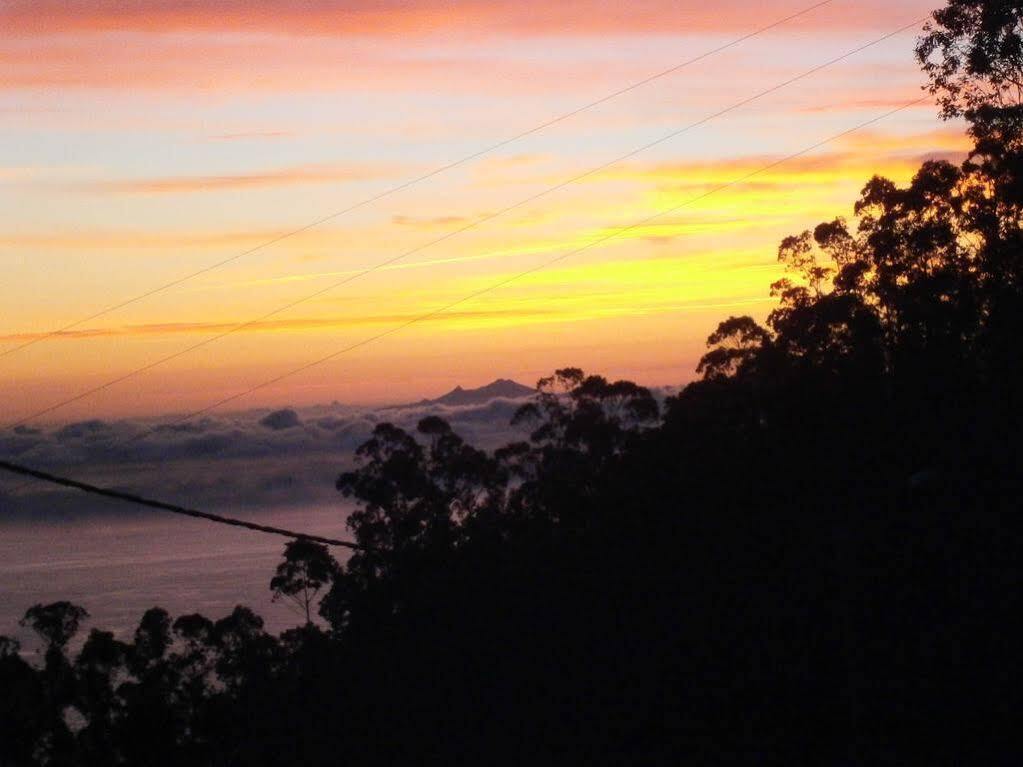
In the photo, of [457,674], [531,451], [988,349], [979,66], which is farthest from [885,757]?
[531,451]

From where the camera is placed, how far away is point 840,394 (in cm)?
→ 3653

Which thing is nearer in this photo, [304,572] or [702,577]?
[702,577]

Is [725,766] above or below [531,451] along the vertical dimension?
below

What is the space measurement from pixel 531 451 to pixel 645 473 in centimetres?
924

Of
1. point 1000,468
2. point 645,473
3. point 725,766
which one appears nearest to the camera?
point 725,766

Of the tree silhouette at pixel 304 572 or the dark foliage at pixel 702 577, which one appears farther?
the tree silhouette at pixel 304 572

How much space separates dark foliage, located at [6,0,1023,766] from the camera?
2175cm

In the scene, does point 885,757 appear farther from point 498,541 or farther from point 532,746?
point 498,541

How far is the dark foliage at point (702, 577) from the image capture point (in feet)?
71.4

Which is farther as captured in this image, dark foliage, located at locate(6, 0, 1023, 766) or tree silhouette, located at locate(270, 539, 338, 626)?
tree silhouette, located at locate(270, 539, 338, 626)

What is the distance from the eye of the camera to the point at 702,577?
2856 centimetres

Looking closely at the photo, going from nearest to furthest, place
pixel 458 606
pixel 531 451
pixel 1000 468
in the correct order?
pixel 1000 468
pixel 458 606
pixel 531 451

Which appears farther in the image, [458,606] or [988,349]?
[988,349]

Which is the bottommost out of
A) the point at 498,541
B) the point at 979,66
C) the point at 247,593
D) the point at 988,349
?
the point at 247,593
